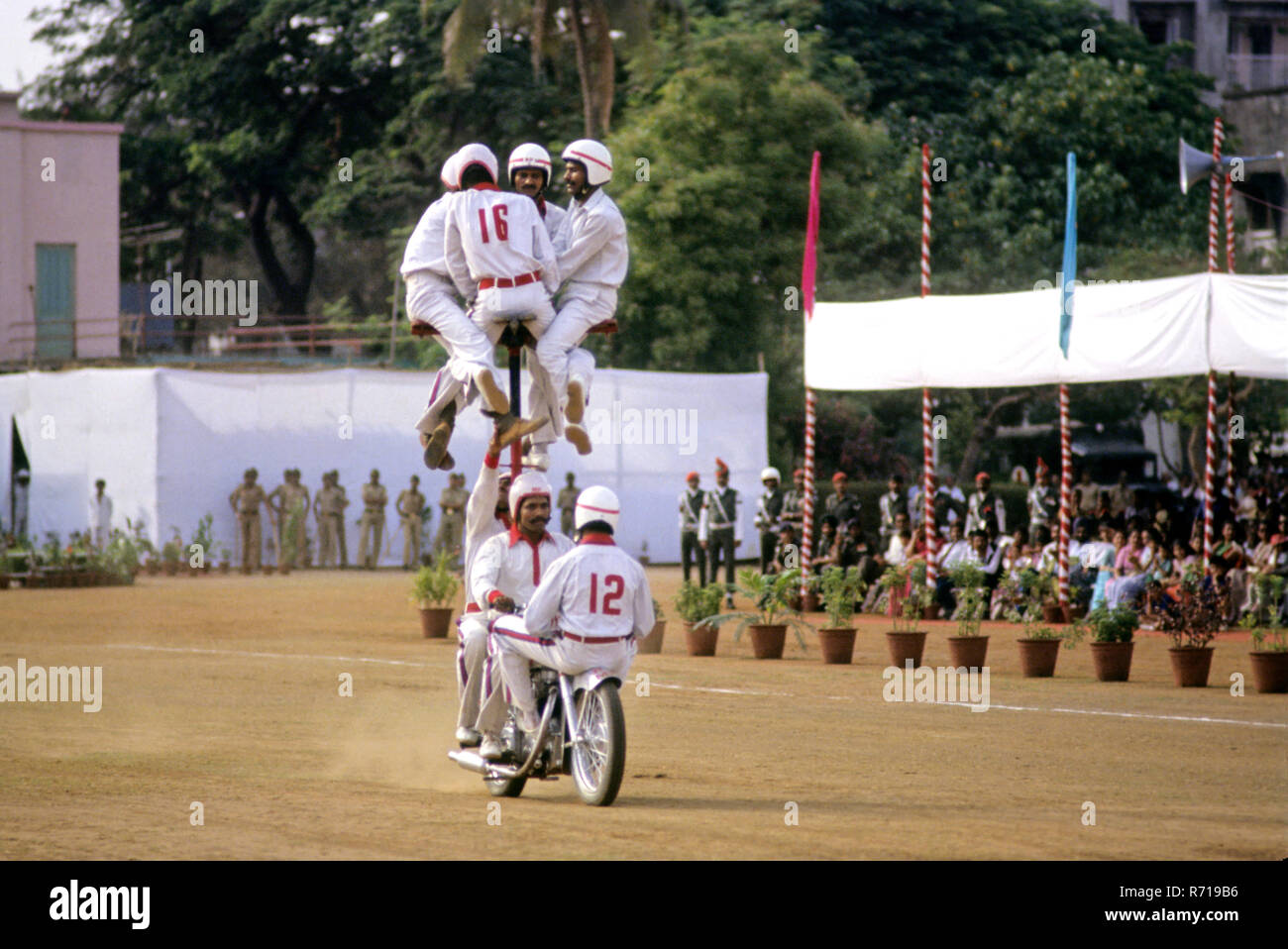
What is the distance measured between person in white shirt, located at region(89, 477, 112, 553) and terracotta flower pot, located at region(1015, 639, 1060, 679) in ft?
69.2

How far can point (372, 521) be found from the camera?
3494 centimetres

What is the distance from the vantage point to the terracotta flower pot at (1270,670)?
16.1 m

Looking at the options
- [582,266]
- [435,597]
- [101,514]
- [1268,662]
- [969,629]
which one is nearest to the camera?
[582,266]

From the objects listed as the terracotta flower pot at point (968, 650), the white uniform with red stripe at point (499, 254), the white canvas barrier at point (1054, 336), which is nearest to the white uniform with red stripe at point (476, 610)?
the white uniform with red stripe at point (499, 254)

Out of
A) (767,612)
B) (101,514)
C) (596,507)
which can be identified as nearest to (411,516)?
(101,514)

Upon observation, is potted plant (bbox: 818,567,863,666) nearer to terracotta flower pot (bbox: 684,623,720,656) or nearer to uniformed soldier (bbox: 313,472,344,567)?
terracotta flower pot (bbox: 684,623,720,656)

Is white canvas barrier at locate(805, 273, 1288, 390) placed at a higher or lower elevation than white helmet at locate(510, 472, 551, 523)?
higher

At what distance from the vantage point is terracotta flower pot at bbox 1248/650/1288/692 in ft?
53.0

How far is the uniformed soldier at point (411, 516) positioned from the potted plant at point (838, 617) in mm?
16649

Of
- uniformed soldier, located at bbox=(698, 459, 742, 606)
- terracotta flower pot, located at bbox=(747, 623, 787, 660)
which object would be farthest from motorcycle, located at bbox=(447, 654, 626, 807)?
uniformed soldier, located at bbox=(698, 459, 742, 606)

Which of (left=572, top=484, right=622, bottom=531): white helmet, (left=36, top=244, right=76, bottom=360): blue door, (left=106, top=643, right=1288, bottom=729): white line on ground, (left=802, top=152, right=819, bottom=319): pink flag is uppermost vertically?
(left=36, top=244, right=76, bottom=360): blue door

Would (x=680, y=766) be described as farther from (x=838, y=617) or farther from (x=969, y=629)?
(x=838, y=617)

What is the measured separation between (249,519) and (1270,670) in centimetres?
2199

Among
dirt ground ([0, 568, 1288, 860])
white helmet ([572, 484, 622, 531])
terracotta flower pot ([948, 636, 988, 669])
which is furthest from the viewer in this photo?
terracotta flower pot ([948, 636, 988, 669])
